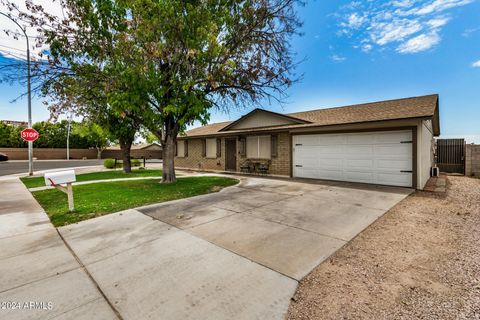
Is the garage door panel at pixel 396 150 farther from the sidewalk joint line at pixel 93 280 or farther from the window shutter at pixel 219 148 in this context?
the sidewalk joint line at pixel 93 280

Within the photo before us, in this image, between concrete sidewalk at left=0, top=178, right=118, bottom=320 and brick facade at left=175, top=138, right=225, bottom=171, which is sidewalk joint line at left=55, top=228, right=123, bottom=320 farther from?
brick facade at left=175, top=138, right=225, bottom=171

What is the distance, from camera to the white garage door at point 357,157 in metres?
8.52

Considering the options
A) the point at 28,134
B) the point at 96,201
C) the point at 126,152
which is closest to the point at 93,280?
the point at 96,201

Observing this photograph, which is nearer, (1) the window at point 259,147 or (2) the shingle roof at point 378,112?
(2) the shingle roof at point 378,112

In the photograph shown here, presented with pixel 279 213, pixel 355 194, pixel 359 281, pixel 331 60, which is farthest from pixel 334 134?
pixel 359 281

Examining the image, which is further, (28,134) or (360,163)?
(28,134)

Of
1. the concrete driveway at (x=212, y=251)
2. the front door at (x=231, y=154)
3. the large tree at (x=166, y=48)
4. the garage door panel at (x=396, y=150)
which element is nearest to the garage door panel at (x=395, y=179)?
the garage door panel at (x=396, y=150)

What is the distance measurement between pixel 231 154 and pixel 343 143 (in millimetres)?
7341

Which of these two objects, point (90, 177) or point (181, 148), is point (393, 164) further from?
point (90, 177)

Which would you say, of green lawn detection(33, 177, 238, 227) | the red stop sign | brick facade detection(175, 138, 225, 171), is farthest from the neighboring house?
the red stop sign

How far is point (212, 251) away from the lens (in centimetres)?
331

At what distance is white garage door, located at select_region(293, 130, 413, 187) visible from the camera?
8.52 m

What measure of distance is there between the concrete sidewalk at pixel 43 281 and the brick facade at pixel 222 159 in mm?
9974

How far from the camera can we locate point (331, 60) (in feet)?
40.6
